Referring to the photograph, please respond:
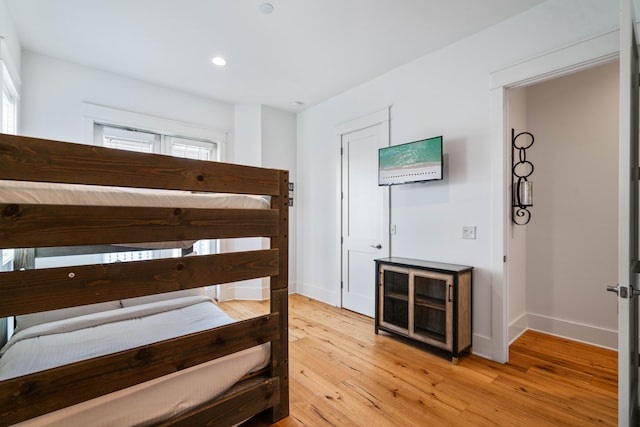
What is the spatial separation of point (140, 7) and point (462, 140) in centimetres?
290

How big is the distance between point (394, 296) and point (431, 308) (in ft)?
1.14

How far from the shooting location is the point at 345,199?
12.5ft

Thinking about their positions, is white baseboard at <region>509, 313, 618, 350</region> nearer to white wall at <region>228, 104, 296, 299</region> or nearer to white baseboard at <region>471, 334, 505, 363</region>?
white baseboard at <region>471, 334, 505, 363</region>

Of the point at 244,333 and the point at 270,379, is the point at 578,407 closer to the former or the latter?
the point at 270,379

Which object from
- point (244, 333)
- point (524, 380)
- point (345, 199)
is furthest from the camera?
point (345, 199)

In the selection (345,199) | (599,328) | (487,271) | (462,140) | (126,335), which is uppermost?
(462,140)

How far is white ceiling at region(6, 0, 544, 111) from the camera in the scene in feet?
7.38

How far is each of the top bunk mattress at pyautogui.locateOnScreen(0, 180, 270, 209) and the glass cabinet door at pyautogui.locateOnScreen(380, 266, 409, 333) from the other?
6.14 ft

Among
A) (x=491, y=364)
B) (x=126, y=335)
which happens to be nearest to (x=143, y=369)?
(x=126, y=335)

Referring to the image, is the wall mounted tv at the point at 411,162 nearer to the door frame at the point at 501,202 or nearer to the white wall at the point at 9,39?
the door frame at the point at 501,202

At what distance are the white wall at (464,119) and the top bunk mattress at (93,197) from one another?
2.07 meters

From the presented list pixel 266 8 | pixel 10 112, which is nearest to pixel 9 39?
pixel 10 112

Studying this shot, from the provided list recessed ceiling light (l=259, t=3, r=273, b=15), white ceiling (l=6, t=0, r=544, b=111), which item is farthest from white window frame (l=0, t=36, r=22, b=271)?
recessed ceiling light (l=259, t=3, r=273, b=15)

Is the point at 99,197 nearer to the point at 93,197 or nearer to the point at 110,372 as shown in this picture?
the point at 93,197
